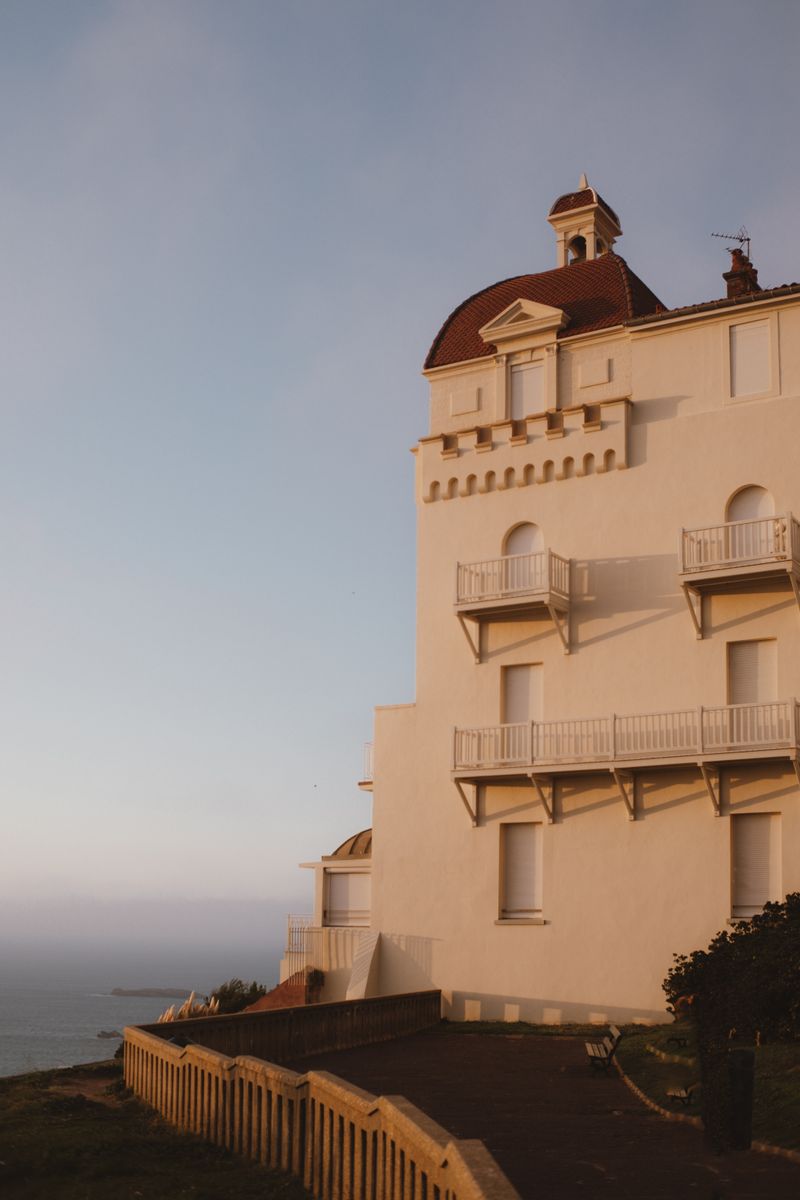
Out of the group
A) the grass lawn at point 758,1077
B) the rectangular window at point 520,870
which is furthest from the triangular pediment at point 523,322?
the grass lawn at point 758,1077

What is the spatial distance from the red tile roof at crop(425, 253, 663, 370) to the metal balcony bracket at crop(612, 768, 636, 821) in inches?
395

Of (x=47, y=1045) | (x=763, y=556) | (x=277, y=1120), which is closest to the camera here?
(x=277, y=1120)

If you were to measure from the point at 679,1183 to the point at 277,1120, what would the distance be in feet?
12.3

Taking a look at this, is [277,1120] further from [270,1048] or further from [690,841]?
[690,841]

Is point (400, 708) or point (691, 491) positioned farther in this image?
point (400, 708)

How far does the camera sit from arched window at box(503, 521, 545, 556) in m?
29.6

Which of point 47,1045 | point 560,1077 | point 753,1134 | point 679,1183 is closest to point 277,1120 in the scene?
point 679,1183

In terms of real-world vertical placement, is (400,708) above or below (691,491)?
below

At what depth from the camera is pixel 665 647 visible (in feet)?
90.3

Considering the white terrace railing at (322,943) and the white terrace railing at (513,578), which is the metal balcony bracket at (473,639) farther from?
the white terrace railing at (322,943)

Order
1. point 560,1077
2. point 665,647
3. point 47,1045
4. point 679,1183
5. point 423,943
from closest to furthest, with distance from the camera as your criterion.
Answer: point 679,1183 → point 560,1077 → point 665,647 → point 423,943 → point 47,1045

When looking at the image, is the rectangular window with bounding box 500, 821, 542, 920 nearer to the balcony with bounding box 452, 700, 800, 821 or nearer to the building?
the building

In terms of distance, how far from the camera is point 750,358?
91.4 feet

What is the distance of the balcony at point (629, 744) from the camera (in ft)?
83.1
